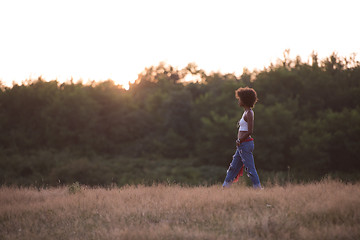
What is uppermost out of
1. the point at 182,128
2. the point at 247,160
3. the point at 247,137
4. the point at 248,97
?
the point at 248,97

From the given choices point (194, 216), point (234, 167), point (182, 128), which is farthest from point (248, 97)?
point (182, 128)

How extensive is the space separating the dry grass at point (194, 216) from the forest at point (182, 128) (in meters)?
23.4

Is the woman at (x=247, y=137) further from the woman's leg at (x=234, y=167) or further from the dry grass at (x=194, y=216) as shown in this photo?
the dry grass at (x=194, y=216)

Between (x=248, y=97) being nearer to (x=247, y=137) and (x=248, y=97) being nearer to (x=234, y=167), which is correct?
(x=247, y=137)

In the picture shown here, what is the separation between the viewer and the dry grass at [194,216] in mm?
4406

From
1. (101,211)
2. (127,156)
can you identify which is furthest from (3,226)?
(127,156)

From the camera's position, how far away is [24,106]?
41500 mm

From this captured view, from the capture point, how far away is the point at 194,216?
5.18 meters

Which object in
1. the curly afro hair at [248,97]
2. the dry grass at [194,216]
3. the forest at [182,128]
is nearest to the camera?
the dry grass at [194,216]

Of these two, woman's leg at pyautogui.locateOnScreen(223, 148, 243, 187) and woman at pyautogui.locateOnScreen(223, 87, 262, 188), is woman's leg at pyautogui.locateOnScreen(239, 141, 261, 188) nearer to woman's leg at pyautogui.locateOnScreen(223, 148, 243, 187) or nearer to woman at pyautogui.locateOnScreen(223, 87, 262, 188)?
woman at pyautogui.locateOnScreen(223, 87, 262, 188)

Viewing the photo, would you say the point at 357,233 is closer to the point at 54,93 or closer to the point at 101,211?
the point at 101,211

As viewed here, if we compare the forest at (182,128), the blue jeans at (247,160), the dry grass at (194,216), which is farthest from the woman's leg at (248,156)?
the forest at (182,128)

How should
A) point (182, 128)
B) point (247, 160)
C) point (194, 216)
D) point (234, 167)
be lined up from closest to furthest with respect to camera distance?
point (194, 216) < point (247, 160) < point (234, 167) < point (182, 128)

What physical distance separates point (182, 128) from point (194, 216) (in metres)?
37.3
